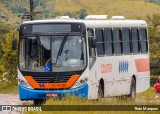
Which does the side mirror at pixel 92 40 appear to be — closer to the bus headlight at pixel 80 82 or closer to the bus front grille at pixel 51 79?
the bus headlight at pixel 80 82

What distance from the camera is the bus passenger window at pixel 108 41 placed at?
25656 millimetres

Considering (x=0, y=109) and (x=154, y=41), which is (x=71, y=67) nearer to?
(x=0, y=109)

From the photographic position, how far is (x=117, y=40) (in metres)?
26.8

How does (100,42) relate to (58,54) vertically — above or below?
above

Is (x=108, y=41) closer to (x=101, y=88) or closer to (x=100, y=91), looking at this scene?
(x=101, y=88)

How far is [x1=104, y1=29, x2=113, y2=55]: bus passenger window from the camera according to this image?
2566 cm

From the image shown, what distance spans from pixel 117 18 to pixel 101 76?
411 cm

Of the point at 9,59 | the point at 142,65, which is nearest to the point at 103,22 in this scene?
the point at 142,65

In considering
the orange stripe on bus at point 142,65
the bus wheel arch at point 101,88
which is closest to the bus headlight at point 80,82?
the bus wheel arch at point 101,88

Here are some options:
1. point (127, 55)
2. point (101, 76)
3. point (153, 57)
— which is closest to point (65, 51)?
point (101, 76)

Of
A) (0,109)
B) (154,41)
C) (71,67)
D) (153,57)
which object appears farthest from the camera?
(154,41)

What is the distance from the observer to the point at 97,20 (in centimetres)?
2566

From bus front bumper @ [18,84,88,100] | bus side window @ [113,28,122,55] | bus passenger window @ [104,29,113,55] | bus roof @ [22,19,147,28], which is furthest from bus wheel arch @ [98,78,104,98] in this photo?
bus roof @ [22,19,147,28]

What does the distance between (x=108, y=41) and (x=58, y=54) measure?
3.12 metres
